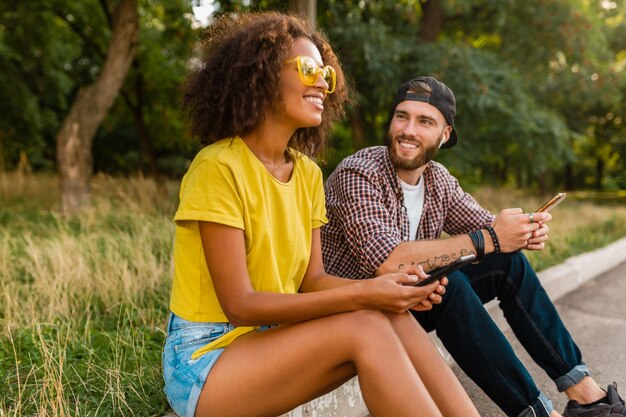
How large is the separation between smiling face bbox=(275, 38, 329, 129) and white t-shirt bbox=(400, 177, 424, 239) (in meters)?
0.96

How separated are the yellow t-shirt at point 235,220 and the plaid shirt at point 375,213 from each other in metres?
0.54

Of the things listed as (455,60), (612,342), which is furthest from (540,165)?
(612,342)

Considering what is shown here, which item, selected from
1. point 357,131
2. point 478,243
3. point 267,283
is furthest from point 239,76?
point 357,131

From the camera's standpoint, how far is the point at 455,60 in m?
8.05

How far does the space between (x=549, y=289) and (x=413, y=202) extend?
8.66 feet

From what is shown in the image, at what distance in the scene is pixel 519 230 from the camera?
2.74 meters

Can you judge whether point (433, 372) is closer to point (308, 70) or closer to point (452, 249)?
point (452, 249)

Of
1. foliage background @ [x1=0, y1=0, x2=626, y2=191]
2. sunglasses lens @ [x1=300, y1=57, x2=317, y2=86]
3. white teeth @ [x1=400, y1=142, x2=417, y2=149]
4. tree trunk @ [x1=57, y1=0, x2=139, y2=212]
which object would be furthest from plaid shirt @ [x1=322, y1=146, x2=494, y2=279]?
tree trunk @ [x1=57, y1=0, x2=139, y2=212]

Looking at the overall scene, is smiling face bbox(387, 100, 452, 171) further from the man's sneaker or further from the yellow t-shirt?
the man's sneaker

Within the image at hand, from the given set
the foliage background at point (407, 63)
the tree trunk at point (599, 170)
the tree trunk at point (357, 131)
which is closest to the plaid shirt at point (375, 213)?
the foliage background at point (407, 63)

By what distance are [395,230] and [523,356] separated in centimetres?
166

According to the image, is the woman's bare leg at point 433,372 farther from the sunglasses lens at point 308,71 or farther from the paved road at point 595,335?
the paved road at point 595,335

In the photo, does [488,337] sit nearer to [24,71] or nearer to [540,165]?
[540,165]

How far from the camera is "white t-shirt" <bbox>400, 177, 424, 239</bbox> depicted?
297 centimetres
